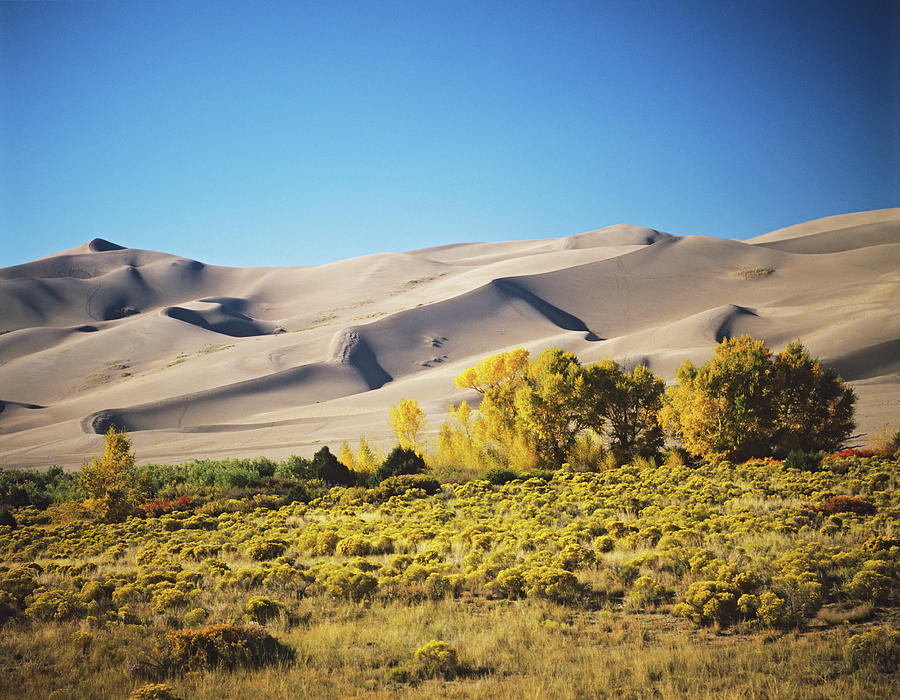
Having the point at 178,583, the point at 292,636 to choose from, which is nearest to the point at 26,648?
the point at 178,583

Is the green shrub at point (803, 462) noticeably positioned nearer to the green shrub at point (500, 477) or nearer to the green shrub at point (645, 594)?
the green shrub at point (500, 477)

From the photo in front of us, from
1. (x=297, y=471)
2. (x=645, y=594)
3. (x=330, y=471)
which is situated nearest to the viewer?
(x=645, y=594)

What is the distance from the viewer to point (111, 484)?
24.1 meters

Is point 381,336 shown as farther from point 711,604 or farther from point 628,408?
point 711,604

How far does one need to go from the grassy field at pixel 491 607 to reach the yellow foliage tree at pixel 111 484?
4.57m

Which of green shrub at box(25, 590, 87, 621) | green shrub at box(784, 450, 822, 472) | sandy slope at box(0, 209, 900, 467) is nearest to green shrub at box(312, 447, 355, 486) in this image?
green shrub at box(25, 590, 87, 621)

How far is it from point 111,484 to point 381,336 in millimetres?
94162

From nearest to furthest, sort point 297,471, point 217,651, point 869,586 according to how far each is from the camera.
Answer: point 217,651 < point 869,586 < point 297,471

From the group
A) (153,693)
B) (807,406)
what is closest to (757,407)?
(807,406)

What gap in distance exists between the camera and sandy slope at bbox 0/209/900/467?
70438 millimetres

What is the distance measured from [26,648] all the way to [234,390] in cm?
8943

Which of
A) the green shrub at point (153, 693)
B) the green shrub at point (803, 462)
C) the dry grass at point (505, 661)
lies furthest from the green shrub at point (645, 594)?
the green shrub at point (803, 462)

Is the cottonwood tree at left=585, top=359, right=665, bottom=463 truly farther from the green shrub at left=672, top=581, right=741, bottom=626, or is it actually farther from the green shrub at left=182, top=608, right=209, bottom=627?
the green shrub at left=182, top=608, right=209, bottom=627

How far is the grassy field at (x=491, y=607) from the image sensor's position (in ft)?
23.6
